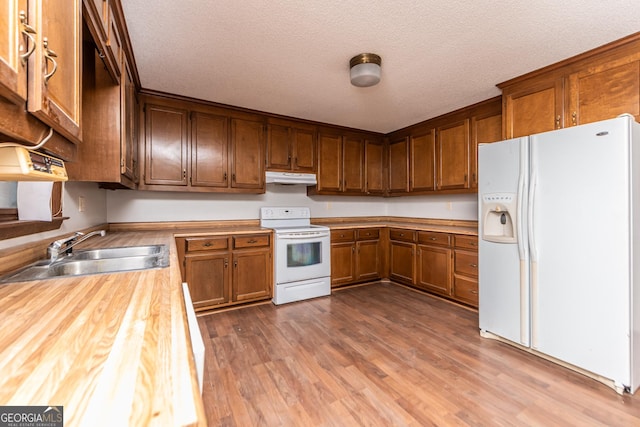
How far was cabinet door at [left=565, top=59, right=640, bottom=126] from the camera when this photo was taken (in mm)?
1961

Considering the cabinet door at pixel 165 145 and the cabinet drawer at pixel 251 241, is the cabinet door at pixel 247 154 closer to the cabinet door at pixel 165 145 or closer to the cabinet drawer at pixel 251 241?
the cabinet door at pixel 165 145

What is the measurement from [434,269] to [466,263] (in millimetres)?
425

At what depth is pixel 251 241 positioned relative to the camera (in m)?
3.21

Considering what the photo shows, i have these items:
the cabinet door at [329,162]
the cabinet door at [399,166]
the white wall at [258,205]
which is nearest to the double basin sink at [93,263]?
the white wall at [258,205]

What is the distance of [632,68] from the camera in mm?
1957

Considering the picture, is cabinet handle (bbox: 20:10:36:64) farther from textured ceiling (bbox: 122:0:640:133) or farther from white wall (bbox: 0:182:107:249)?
textured ceiling (bbox: 122:0:640:133)

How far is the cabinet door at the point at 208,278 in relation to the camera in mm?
2879

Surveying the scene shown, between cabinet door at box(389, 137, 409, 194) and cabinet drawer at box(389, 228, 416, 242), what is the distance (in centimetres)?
62

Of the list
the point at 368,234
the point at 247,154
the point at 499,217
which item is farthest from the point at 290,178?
the point at 499,217

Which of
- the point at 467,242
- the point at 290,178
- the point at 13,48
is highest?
the point at 290,178

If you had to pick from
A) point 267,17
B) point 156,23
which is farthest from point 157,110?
point 267,17

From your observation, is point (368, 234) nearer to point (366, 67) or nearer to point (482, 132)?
point (482, 132)

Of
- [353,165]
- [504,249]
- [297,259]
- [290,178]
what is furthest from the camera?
[353,165]

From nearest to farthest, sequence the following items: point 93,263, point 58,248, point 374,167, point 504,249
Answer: point 58,248, point 93,263, point 504,249, point 374,167
